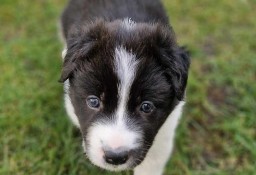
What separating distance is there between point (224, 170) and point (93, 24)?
1.96m

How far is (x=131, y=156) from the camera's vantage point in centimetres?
352

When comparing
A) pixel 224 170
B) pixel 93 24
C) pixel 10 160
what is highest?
pixel 93 24

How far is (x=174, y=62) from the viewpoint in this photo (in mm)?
3668

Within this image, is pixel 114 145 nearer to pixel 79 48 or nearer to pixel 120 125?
pixel 120 125

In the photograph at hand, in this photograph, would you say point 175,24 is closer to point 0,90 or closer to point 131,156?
point 0,90

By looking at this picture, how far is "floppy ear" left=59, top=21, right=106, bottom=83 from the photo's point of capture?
368cm

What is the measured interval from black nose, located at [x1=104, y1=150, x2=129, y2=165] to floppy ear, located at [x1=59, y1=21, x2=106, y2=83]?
66cm

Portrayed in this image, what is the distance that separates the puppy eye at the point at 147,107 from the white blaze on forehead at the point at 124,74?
15cm

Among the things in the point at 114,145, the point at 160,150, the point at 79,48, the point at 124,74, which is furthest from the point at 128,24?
the point at 160,150

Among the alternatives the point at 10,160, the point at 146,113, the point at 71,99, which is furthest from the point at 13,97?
the point at 146,113

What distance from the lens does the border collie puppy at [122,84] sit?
11.4 ft

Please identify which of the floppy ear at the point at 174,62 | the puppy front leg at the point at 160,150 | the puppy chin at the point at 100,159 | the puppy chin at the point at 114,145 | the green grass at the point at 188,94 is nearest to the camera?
the puppy chin at the point at 114,145

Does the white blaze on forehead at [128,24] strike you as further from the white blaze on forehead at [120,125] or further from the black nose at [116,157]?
the black nose at [116,157]

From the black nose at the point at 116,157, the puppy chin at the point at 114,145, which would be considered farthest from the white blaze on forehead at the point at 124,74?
the black nose at the point at 116,157
